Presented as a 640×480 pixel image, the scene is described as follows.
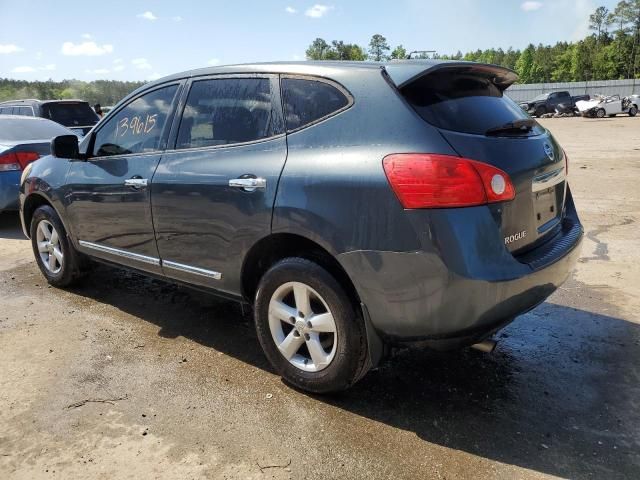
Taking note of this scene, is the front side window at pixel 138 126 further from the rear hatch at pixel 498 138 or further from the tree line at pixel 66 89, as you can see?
the tree line at pixel 66 89

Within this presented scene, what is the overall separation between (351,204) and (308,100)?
0.74m

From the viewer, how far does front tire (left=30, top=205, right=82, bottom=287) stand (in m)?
4.79

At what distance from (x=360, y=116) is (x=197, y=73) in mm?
1474

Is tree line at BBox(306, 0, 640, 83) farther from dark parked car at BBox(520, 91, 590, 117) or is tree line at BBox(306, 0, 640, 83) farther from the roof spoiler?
the roof spoiler

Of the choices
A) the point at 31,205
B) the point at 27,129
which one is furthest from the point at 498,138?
the point at 27,129

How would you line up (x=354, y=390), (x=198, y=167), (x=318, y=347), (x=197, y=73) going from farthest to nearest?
(x=197, y=73) < (x=198, y=167) < (x=354, y=390) < (x=318, y=347)

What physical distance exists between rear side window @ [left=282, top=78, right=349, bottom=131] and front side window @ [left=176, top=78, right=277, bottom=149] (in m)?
0.13

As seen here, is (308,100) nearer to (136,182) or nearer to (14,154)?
(136,182)

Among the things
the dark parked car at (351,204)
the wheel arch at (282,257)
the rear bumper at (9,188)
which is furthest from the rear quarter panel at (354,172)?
the rear bumper at (9,188)

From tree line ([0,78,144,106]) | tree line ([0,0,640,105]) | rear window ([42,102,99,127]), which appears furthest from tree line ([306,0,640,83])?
rear window ([42,102,99,127])

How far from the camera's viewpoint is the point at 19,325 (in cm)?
427

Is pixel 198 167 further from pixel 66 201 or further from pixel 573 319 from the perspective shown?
pixel 573 319

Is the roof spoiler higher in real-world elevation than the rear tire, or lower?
higher

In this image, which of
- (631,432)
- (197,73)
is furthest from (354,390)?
(197,73)
